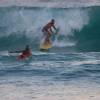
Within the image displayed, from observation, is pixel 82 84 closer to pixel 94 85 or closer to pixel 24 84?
pixel 94 85

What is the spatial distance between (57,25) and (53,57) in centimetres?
1061

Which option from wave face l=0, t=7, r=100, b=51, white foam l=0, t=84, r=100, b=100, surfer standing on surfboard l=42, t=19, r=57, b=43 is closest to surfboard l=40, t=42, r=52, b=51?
surfer standing on surfboard l=42, t=19, r=57, b=43

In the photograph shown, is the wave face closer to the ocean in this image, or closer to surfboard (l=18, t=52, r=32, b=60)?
the ocean

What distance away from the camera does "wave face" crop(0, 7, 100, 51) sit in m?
25.8

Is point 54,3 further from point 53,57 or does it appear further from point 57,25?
point 53,57

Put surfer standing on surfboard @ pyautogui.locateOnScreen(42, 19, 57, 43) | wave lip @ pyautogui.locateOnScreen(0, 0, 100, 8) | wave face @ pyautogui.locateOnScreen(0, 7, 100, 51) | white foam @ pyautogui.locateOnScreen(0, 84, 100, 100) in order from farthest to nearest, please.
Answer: wave lip @ pyautogui.locateOnScreen(0, 0, 100, 8) → wave face @ pyautogui.locateOnScreen(0, 7, 100, 51) → surfer standing on surfboard @ pyautogui.locateOnScreen(42, 19, 57, 43) → white foam @ pyautogui.locateOnScreen(0, 84, 100, 100)

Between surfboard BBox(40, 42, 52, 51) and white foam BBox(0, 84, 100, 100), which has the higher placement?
surfboard BBox(40, 42, 52, 51)

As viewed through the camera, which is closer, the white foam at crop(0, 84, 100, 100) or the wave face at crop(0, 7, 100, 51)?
the white foam at crop(0, 84, 100, 100)

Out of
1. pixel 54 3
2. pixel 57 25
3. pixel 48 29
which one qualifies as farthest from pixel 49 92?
pixel 54 3

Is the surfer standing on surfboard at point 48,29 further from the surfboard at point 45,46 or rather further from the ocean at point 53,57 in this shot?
the ocean at point 53,57

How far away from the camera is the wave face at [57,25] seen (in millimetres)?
25750

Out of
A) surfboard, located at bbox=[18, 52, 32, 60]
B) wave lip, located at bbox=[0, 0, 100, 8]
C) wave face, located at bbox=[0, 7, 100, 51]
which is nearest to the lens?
surfboard, located at bbox=[18, 52, 32, 60]

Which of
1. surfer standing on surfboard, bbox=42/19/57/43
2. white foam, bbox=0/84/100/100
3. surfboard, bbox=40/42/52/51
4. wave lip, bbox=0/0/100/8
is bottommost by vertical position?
white foam, bbox=0/84/100/100

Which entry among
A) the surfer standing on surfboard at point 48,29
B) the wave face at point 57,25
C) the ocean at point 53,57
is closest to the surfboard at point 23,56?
the ocean at point 53,57
